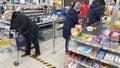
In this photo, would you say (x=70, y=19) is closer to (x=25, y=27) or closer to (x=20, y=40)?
(x=25, y=27)

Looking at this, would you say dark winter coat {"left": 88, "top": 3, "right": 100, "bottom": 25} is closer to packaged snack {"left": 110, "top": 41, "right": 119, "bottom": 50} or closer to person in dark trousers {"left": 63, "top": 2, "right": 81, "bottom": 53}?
person in dark trousers {"left": 63, "top": 2, "right": 81, "bottom": 53}

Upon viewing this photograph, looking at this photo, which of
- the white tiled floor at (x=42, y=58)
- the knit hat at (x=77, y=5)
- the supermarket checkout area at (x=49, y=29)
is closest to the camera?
the knit hat at (x=77, y=5)

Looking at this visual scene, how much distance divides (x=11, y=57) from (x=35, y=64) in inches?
33.6

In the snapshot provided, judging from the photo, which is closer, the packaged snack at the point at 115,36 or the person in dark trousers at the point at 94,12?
the packaged snack at the point at 115,36

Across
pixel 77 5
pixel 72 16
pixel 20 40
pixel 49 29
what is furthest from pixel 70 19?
pixel 49 29

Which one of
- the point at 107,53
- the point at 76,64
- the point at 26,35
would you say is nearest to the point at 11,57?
the point at 26,35

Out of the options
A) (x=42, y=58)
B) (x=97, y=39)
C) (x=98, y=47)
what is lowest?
(x=42, y=58)

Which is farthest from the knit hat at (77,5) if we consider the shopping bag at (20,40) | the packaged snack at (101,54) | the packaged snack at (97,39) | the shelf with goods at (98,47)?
the shopping bag at (20,40)

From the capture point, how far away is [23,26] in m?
3.94

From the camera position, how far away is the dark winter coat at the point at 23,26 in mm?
3920

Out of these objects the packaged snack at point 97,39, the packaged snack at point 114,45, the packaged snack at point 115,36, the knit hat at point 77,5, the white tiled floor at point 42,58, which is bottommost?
the white tiled floor at point 42,58

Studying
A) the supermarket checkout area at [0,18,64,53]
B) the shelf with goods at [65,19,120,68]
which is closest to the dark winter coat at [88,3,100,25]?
the supermarket checkout area at [0,18,64,53]

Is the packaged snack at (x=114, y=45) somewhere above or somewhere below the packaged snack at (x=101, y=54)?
above

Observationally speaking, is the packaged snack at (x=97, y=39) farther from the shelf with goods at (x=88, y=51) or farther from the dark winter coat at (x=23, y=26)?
the dark winter coat at (x=23, y=26)
